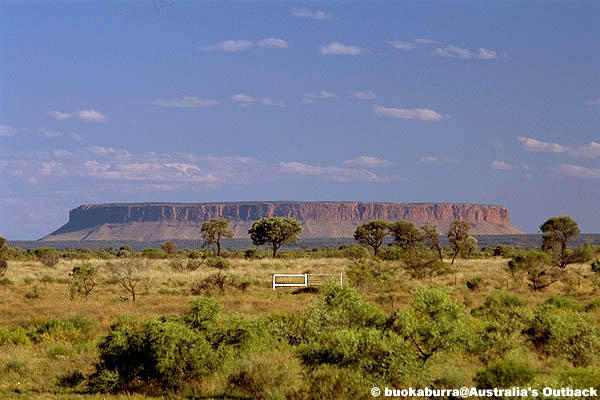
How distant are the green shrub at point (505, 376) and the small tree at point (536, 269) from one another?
2506 cm

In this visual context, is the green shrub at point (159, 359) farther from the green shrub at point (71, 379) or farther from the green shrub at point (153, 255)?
the green shrub at point (153, 255)

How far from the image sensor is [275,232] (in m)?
80.9

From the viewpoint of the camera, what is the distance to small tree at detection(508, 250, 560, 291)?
37.5 meters

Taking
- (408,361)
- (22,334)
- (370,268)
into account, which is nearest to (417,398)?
(408,361)

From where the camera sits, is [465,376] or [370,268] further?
[370,268]

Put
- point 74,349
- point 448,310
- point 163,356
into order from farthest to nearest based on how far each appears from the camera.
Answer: point 74,349, point 163,356, point 448,310

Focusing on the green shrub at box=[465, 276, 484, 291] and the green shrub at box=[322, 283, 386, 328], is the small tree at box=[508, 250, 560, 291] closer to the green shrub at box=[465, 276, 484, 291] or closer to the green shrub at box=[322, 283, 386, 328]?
the green shrub at box=[465, 276, 484, 291]

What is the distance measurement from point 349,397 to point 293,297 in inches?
849

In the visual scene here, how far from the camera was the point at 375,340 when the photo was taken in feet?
Result: 39.0

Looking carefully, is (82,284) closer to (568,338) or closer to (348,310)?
(348,310)

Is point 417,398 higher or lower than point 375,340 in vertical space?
lower

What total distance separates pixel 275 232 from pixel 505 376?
69505 mm

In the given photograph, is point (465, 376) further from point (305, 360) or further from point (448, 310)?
point (305, 360)

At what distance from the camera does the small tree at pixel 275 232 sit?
81.2 metres
